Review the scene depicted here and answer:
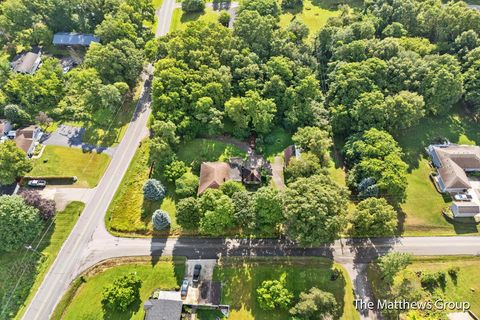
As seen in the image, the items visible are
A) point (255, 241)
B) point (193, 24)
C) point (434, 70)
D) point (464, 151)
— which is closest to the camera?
point (255, 241)

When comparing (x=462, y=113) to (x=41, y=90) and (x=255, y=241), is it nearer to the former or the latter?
(x=255, y=241)

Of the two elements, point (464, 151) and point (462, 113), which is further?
point (462, 113)

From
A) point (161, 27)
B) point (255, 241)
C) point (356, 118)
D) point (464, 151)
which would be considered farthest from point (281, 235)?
point (161, 27)

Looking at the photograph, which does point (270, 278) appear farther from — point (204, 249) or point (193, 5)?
point (193, 5)

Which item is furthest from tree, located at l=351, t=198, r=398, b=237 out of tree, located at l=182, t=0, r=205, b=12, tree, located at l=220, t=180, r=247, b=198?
tree, located at l=182, t=0, r=205, b=12

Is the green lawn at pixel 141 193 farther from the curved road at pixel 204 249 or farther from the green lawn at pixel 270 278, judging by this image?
the green lawn at pixel 270 278

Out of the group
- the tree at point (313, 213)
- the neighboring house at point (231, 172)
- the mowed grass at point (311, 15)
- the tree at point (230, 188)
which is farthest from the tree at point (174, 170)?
the mowed grass at point (311, 15)

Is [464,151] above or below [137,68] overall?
below
